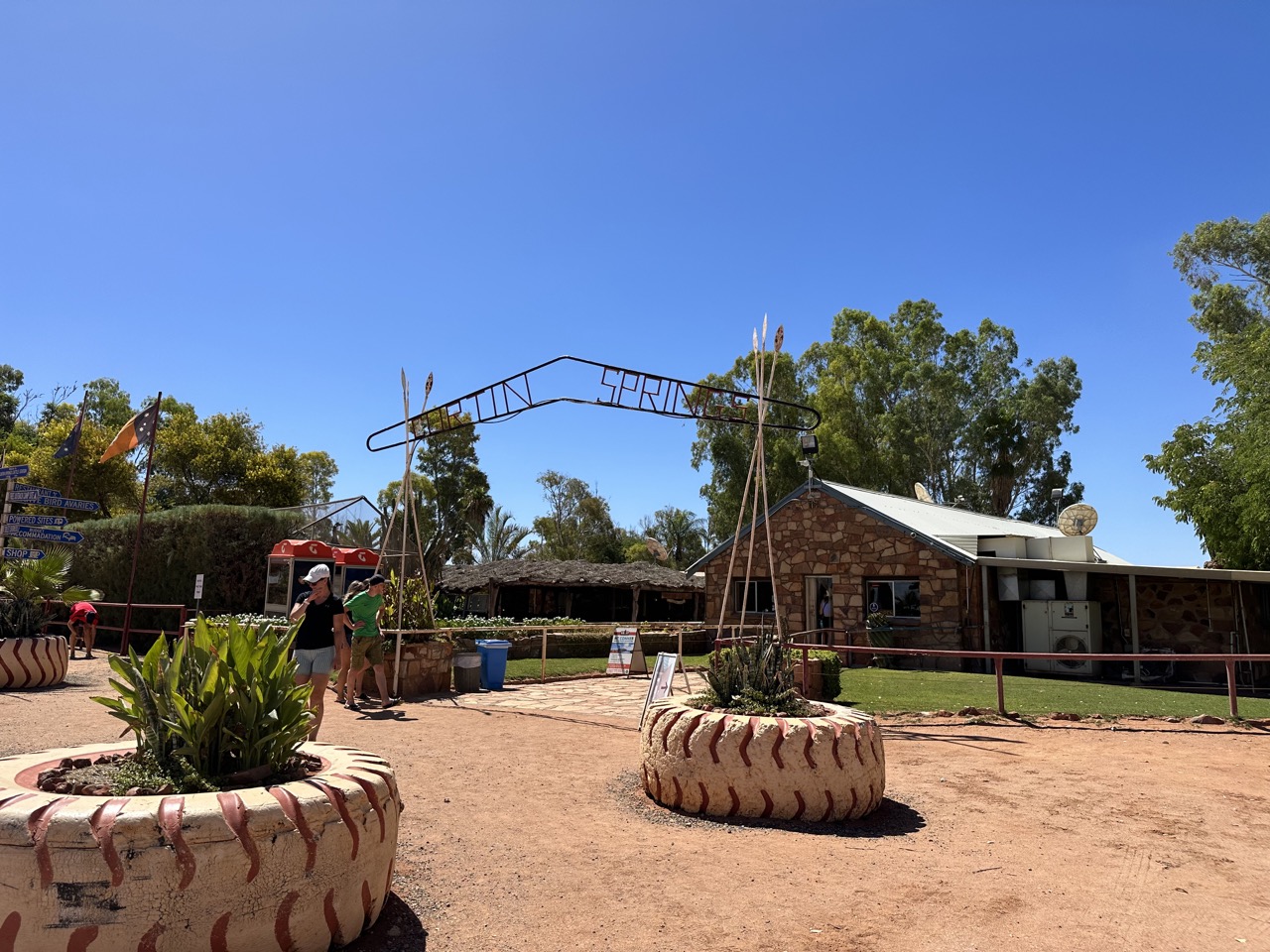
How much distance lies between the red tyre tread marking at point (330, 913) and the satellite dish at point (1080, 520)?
19.5 metres

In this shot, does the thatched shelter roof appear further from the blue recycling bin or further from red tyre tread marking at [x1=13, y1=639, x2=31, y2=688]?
red tyre tread marking at [x1=13, y1=639, x2=31, y2=688]

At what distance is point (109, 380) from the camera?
48.0 metres

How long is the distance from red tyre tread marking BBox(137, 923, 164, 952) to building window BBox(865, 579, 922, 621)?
16.9 metres

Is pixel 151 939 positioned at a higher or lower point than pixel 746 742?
lower

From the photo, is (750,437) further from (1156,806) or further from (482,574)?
(1156,806)

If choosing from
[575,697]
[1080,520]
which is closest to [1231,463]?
[1080,520]

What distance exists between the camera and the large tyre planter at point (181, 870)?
258cm

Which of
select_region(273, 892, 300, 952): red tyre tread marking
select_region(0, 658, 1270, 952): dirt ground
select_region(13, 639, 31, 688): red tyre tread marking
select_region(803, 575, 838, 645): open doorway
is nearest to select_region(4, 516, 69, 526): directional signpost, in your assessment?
select_region(13, 639, 31, 688): red tyre tread marking

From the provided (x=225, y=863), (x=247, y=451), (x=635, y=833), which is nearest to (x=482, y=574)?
(x=247, y=451)

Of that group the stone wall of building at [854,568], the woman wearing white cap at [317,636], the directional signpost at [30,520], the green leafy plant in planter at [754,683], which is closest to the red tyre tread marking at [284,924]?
the green leafy plant in planter at [754,683]

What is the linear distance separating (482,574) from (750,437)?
12973mm

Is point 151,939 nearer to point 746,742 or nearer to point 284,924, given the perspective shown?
point 284,924

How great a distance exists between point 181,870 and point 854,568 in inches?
679

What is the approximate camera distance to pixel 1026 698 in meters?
11.3
